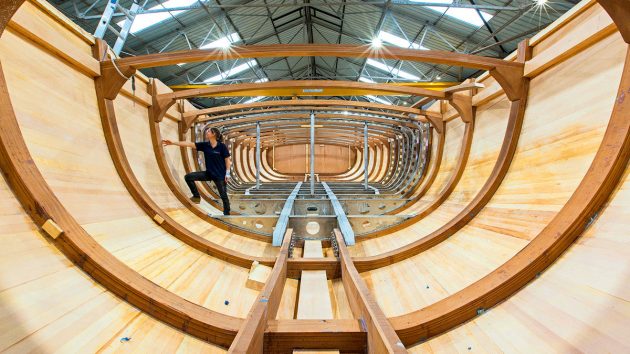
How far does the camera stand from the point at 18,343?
0.93m

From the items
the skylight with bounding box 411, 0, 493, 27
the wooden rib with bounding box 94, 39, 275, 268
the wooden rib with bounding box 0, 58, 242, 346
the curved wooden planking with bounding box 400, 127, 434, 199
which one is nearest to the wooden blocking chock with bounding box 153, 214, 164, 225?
the wooden rib with bounding box 94, 39, 275, 268

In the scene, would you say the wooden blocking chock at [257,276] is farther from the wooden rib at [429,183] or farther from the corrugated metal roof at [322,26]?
the corrugated metal roof at [322,26]

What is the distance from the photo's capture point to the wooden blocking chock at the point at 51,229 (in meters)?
1.38

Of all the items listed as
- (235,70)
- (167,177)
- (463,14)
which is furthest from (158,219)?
(235,70)

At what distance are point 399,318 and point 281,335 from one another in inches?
23.0

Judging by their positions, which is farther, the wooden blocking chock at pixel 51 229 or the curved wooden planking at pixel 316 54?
the curved wooden planking at pixel 316 54

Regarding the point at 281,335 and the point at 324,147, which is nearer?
the point at 281,335

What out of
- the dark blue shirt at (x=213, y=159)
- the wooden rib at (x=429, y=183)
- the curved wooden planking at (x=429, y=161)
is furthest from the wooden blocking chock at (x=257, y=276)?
the curved wooden planking at (x=429, y=161)

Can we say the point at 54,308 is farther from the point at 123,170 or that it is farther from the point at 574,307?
the point at 574,307

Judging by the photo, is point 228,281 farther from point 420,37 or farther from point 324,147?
point 324,147

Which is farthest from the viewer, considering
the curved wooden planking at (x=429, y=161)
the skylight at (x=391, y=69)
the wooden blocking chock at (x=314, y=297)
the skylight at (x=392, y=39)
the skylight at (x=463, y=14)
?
the skylight at (x=391, y=69)

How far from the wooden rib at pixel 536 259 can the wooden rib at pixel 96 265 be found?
908 millimetres

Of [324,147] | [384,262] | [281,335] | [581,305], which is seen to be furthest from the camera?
[324,147]

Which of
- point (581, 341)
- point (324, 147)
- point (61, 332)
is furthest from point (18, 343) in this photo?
point (324, 147)
